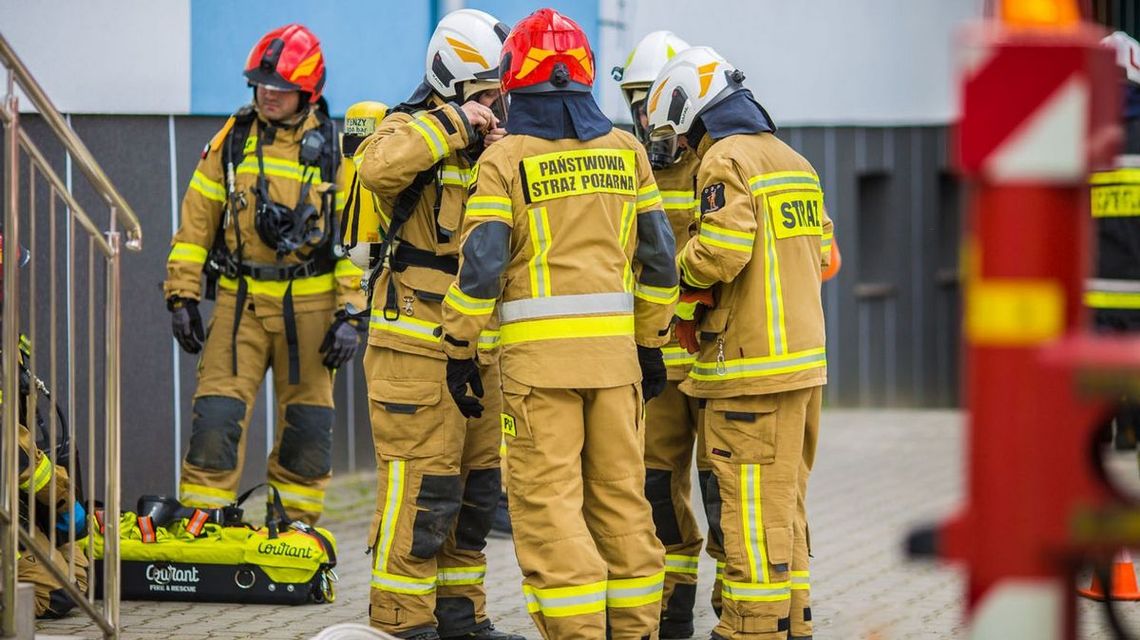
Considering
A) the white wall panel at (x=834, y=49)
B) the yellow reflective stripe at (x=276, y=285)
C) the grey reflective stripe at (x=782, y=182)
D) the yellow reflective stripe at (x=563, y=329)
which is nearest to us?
the yellow reflective stripe at (x=563, y=329)

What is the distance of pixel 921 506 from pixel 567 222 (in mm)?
4953

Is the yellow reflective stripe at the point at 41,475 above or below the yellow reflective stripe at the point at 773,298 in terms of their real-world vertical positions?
below

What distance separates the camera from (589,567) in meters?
5.06

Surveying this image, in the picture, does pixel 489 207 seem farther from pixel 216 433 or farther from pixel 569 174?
pixel 216 433

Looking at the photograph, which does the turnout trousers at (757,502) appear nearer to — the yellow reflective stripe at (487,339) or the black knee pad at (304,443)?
the yellow reflective stripe at (487,339)

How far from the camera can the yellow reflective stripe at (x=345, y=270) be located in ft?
24.0

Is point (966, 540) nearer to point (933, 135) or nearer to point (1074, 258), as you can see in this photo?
point (1074, 258)

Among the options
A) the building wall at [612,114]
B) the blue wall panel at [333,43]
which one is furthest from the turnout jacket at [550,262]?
the blue wall panel at [333,43]

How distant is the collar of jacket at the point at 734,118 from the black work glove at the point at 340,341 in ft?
7.21

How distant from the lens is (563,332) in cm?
514

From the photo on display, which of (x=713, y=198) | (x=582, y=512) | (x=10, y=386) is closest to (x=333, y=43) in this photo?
(x=713, y=198)

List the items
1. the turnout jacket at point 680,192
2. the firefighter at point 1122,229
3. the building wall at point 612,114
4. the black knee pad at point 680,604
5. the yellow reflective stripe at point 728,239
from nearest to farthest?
the yellow reflective stripe at point 728,239 < the black knee pad at point 680,604 < the turnout jacket at point 680,192 < the firefighter at point 1122,229 < the building wall at point 612,114

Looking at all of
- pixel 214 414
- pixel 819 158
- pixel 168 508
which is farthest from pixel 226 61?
pixel 819 158

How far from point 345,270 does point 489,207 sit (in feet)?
7.83
